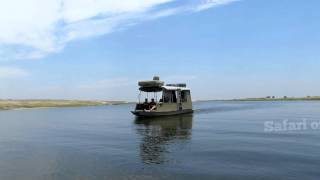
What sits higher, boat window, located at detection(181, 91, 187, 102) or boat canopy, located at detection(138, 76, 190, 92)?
boat canopy, located at detection(138, 76, 190, 92)

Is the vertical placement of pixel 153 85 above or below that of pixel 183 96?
above

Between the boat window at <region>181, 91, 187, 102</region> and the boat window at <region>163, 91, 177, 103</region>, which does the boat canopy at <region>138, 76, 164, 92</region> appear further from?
the boat window at <region>181, 91, 187, 102</region>

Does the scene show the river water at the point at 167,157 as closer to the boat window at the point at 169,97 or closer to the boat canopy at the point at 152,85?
the boat canopy at the point at 152,85

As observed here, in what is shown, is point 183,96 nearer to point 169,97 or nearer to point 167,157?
point 169,97

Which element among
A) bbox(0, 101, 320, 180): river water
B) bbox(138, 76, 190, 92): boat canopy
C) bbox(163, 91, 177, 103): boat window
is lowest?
bbox(0, 101, 320, 180): river water

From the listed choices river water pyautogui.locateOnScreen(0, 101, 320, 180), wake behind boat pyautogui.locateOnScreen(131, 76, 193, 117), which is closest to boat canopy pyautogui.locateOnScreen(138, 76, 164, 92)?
wake behind boat pyautogui.locateOnScreen(131, 76, 193, 117)

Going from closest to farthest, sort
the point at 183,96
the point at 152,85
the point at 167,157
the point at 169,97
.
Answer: the point at 167,157 < the point at 152,85 < the point at 169,97 < the point at 183,96

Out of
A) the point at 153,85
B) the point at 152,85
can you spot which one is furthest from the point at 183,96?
the point at 152,85

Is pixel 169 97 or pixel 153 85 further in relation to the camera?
pixel 169 97

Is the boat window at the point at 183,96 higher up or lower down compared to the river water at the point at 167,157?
higher up

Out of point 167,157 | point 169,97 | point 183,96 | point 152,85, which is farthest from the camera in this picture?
point 183,96

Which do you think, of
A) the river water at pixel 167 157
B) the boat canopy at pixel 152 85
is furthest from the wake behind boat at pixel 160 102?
the river water at pixel 167 157

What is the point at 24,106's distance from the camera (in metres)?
143

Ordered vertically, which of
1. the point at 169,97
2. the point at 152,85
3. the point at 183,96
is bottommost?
the point at 169,97
